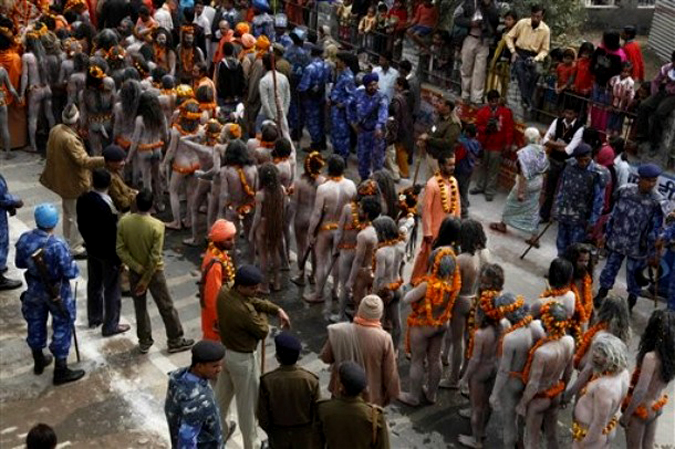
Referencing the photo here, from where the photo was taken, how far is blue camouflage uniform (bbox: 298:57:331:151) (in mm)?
14469

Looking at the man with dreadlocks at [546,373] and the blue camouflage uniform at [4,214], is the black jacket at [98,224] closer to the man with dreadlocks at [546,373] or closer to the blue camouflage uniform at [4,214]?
the blue camouflage uniform at [4,214]

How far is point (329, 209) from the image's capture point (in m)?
9.86

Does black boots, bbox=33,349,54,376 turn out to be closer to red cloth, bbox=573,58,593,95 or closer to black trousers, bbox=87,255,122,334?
black trousers, bbox=87,255,122,334

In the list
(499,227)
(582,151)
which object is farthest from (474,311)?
(499,227)

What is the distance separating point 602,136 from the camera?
12.3 m

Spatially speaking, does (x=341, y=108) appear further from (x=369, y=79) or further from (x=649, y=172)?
(x=649, y=172)

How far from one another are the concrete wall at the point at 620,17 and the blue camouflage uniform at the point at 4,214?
55.0 ft

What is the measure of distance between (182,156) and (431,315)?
4.93 m

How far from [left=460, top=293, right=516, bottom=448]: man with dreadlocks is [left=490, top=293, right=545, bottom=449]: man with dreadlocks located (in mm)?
60

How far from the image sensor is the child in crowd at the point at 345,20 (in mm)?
17031

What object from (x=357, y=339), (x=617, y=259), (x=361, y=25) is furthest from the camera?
(x=361, y=25)

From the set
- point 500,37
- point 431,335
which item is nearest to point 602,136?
point 500,37

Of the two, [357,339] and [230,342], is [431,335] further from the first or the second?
[230,342]

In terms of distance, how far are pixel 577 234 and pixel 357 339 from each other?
16.5ft
